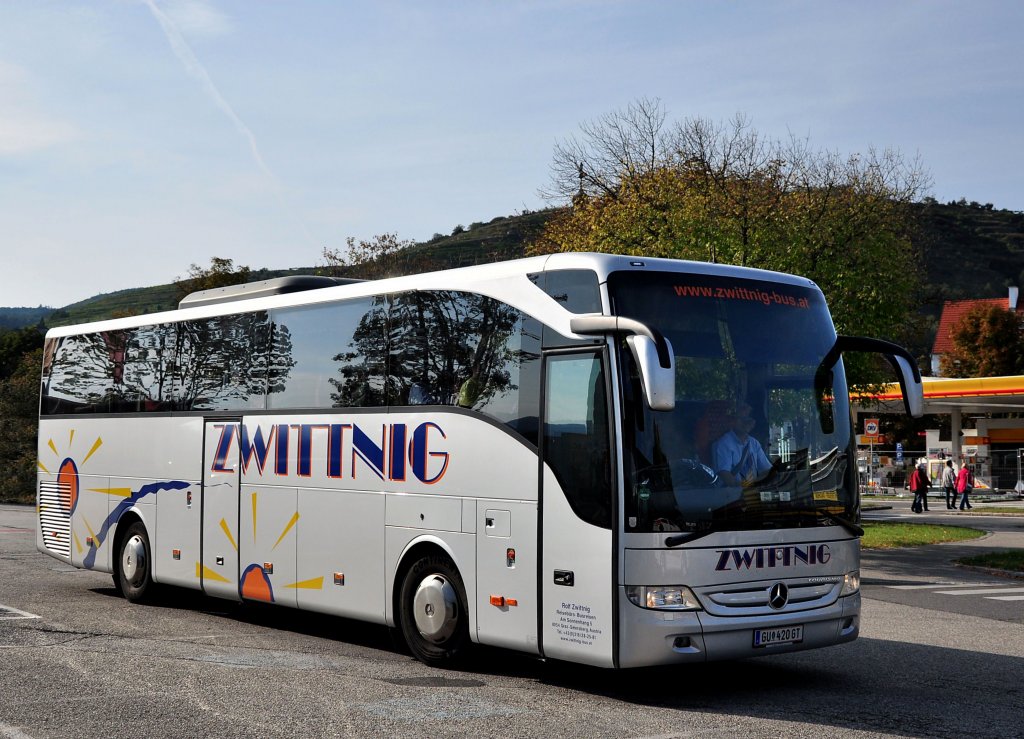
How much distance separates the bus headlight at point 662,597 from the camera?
8195 millimetres

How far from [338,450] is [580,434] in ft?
10.7

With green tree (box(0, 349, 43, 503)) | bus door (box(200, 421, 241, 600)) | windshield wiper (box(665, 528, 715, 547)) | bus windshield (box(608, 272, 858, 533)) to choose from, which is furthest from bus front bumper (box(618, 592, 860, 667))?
green tree (box(0, 349, 43, 503))

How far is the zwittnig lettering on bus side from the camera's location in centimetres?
845

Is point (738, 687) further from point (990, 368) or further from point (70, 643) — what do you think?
point (990, 368)

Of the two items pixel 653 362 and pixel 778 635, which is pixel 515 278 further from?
pixel 778 635

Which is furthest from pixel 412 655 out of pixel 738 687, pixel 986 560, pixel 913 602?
pixel 986 560

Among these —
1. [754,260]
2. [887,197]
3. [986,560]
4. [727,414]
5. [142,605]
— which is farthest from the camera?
[887,197]

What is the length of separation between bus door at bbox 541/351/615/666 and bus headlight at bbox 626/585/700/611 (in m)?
0.16

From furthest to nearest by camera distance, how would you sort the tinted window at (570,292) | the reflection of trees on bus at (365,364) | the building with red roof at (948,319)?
1. the building with red roof at (948,319)
2. the reflection of trees on bus at (365,364)
3. the tinted window at (570,292)

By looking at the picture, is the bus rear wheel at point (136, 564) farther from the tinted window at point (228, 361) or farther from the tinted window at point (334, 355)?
the tinted window at point (334, 355)

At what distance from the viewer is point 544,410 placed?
353 inches

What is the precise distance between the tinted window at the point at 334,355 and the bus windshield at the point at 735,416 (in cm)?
302

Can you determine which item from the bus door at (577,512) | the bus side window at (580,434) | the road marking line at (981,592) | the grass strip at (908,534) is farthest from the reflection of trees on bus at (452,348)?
the grass strip at (908,534)

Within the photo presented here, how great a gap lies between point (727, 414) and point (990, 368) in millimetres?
76420
